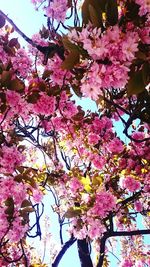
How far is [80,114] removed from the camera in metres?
4.58

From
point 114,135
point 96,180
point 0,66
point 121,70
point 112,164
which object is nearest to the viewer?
point 121,70

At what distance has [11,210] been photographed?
3.38 metres

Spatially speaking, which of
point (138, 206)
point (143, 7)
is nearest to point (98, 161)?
point (138, 206)

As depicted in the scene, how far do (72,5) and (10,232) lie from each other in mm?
2092

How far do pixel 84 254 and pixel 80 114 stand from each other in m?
2.43

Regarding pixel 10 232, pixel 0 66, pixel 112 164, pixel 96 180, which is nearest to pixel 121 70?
pixel 0 66

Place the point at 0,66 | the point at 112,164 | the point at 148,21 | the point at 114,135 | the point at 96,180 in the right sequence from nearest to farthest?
the point at 148,21
the point at 0,66
the point at 96,180
the point at 114,135
the point at 112,164

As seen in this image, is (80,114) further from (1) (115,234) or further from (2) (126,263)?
(2) (126,263)

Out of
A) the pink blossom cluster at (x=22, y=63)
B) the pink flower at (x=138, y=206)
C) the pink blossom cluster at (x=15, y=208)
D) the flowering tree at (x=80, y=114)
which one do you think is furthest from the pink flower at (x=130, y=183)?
the pink blossom cluster at (x=22, y=63)

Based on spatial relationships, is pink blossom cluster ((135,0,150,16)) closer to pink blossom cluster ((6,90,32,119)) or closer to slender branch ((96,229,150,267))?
pink blossom cluster ((6,90,32,119))

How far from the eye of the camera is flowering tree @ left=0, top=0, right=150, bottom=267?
201cm

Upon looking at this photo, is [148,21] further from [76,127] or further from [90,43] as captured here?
[76,127]

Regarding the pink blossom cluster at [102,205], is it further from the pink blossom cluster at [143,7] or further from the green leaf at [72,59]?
the pink blossom cluster at [143,7]

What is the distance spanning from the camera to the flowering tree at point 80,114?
79.0 inches
